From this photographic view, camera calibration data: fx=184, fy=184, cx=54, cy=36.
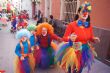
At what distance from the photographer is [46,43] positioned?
16.9 feet

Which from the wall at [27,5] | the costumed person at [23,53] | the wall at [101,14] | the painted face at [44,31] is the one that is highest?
the wall at [27,5]

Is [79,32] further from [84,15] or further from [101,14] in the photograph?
[101,14]

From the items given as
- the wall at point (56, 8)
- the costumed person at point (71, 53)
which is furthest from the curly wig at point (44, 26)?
the wall at point (56, 8)

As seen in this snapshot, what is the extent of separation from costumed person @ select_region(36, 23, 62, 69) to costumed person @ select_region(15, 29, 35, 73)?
2.24 ft

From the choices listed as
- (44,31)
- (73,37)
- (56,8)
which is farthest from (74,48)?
(56,8)

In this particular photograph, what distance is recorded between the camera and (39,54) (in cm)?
516

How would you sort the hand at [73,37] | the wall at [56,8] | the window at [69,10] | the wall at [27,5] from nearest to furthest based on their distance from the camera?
the hand at [73,37] < the window at [69,10] < the wall at [56,8] < the wall at [27,5]

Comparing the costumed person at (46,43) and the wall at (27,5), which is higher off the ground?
the wall at (27,5)

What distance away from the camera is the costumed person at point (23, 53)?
418 centimetres

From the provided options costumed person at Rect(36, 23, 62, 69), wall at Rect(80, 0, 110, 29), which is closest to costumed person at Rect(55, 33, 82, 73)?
costumed person at Rect(36, 23, 62, 69)

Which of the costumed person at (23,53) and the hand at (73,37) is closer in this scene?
the hand at (73,37)

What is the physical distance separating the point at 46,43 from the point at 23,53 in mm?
1013

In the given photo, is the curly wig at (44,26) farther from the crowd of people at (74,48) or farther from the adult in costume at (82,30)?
the adult in costume at (82,30)

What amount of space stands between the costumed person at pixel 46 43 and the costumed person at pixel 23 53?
2.24ft
